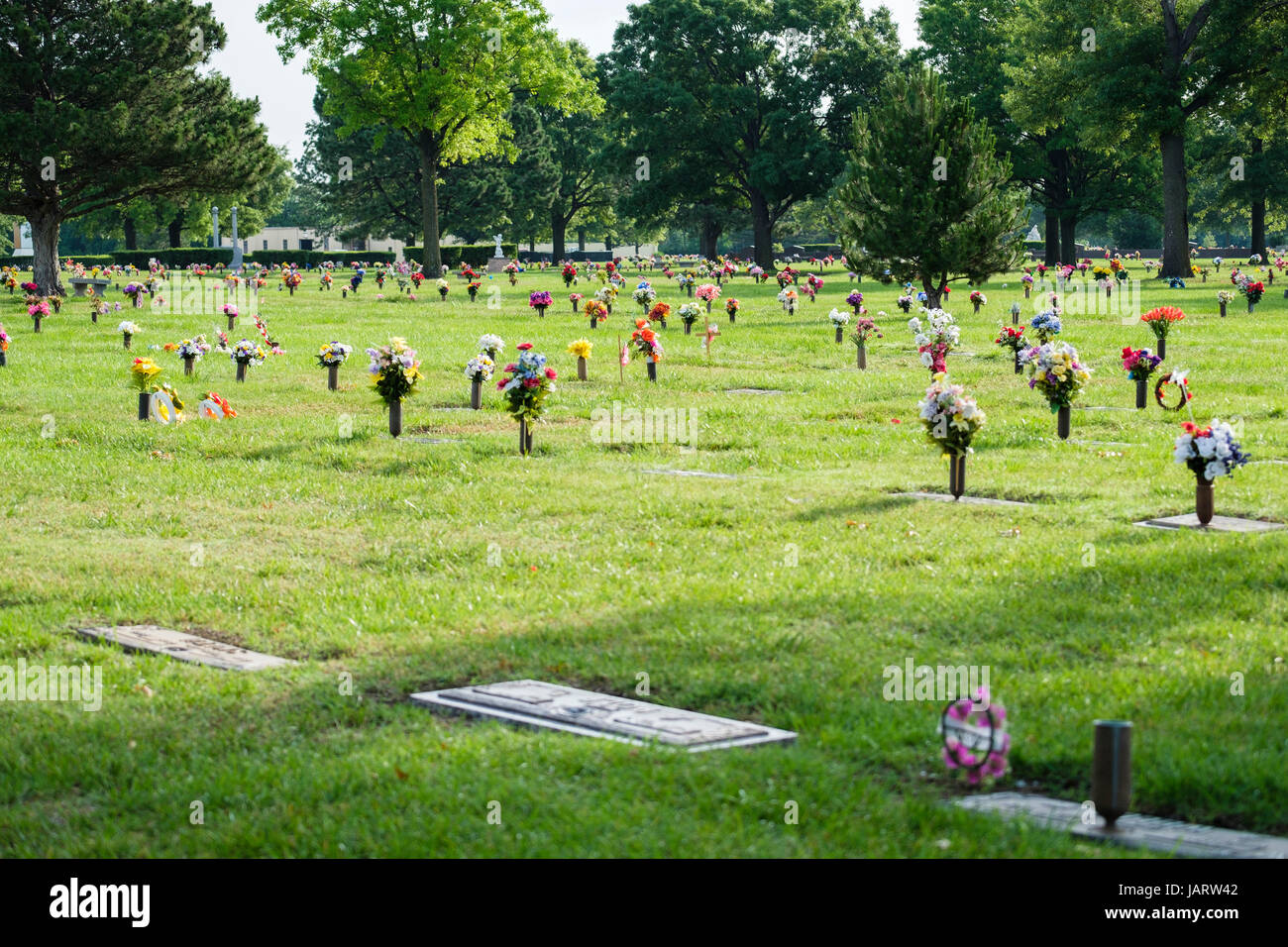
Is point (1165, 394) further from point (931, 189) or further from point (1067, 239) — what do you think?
point (1067, 239)

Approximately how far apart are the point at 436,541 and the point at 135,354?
16.5m

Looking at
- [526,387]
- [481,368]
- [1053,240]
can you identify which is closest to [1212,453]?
[526,387]

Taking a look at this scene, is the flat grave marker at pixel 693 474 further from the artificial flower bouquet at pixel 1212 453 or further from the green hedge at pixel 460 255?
the green hedge at pixel 460 255

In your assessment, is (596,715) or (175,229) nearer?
(596,715)

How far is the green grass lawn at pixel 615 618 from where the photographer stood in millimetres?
5164

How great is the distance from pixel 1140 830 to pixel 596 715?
7.91ft

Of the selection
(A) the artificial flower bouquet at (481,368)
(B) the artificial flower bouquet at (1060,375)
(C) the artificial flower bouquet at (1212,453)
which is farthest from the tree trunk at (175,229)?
(C) the artificial flower bouquet at (1212,453)

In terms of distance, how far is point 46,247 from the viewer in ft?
133

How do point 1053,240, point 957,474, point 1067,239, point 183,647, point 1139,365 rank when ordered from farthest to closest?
point 1067,239, point 1053,240, point 1139,365, point 957,474, point 183,647

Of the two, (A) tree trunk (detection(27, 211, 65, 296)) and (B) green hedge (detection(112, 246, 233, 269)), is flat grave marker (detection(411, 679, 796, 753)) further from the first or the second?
(B) green hedge (detection(112, 246, 233, 269))

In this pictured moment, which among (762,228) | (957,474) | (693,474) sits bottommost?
(693,474)

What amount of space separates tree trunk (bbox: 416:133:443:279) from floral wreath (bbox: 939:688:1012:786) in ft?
176

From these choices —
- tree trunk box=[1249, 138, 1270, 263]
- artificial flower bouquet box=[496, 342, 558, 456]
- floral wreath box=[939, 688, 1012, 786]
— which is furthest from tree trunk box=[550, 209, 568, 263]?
floral wreath box=[939, 688, 1012, 786]
